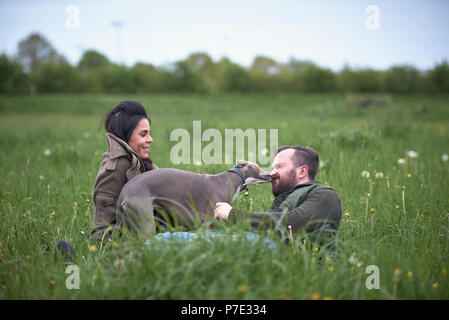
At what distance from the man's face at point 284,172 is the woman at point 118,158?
101 cm

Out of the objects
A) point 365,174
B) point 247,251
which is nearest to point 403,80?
point 365,174

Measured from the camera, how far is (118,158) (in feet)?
8.99

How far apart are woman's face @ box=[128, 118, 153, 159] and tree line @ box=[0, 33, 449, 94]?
112ft

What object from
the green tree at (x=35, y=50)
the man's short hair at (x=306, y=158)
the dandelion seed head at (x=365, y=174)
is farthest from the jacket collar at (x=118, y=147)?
the green tree at (x=35, y=50)

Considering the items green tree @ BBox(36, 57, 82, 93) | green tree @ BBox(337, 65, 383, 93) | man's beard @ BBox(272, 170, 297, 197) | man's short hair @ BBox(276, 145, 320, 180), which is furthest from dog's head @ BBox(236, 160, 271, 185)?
green tree @ BBox(36, 57, 82, 93)

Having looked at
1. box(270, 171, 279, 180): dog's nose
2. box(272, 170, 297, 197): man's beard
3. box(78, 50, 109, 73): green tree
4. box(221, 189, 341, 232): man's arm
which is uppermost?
box(78, 50, 109, 73): green tree

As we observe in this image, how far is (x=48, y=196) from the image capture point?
369cm

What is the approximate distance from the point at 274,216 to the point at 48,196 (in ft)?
8.27

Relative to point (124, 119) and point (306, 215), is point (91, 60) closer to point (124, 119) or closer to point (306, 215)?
point (124, 119)

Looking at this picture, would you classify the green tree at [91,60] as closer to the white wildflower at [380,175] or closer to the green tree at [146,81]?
the green tree at [146,81]

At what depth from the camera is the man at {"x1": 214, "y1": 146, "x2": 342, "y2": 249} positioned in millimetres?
2299

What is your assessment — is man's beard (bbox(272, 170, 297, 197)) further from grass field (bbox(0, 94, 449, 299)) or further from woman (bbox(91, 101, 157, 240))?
woman (bbox(91, 101, 157, 240))
